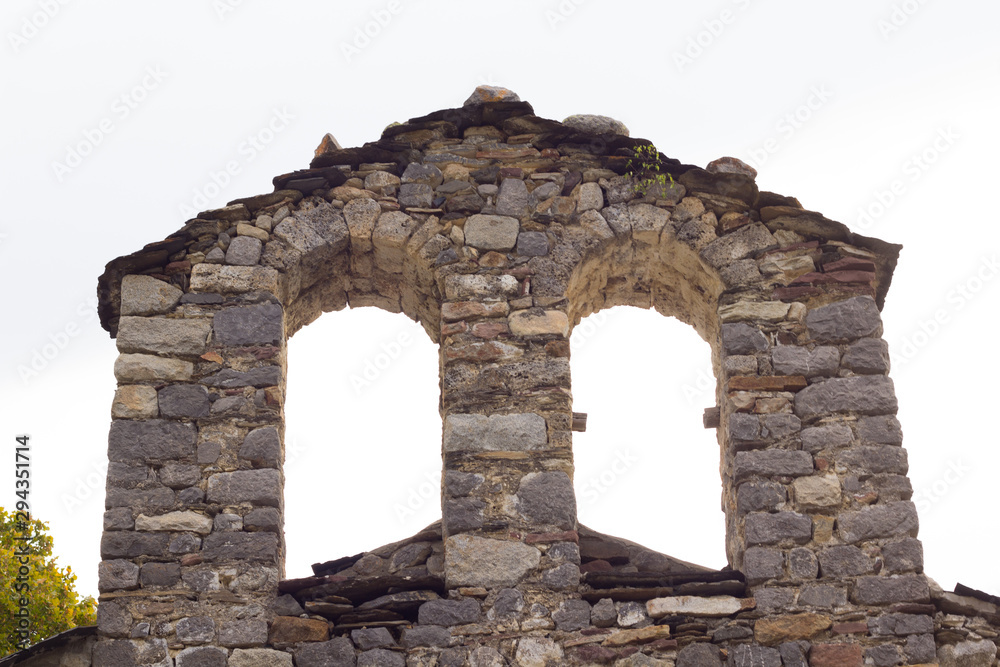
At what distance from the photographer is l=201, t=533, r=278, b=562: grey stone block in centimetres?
689

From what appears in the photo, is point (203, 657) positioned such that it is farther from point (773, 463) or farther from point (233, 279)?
point (773, 463)

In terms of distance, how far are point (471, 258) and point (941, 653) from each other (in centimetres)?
352

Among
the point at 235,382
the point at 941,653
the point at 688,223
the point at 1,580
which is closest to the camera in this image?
the point at 941,653

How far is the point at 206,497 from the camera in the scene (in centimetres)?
705

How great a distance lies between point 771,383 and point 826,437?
45 centimetres

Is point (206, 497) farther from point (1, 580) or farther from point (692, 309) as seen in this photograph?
point (1, 580)

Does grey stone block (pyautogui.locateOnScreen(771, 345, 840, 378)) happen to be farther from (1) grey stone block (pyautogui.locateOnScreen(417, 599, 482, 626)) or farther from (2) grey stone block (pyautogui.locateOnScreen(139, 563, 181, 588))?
(2) grey stone block (pyautogui.locateOnScreen(139, 563, 181, 588))

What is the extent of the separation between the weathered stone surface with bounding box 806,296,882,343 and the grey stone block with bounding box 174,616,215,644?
3.86 metres

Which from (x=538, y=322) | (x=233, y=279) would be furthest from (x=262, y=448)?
(x=538, y=322)

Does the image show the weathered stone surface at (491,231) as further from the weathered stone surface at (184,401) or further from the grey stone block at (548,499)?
the weathered stone surface at (184,401)

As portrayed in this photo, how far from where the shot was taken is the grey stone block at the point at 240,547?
22.6ft

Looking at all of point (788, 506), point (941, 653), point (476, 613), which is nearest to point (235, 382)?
point (476, 613)

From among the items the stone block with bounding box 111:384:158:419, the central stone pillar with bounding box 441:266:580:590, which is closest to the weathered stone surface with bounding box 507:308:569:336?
the central stone pillar with bounding box 441:266:580:590

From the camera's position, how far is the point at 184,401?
24.0 feet
